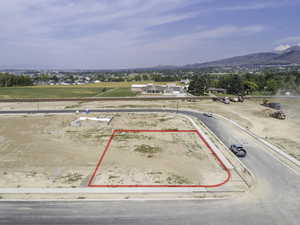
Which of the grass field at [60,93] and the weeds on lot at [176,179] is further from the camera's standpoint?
the grass field at [60,93]

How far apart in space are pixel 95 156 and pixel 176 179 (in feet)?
33.1

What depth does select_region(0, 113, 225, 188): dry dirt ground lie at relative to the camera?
56.0ft

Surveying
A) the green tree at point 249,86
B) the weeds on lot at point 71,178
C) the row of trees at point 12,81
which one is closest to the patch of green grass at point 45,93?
the row of trees at point 12,81

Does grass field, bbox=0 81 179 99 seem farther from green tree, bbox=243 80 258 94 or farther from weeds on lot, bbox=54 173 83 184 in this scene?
weeds on lot, bbox=54 173 83 184

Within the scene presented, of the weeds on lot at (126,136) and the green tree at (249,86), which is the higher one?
the green tree at (249,86)

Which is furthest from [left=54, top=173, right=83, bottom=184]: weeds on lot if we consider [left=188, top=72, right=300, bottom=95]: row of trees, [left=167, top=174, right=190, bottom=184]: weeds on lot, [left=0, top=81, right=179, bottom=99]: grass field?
[left=188, top=72, right=300, bottom=95]: row of trees

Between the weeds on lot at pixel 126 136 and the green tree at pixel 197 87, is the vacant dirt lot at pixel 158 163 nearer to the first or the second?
the weeds on lot at pixel 126 136

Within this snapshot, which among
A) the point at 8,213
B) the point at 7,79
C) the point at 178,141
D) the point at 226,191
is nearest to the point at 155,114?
the point at 178,141

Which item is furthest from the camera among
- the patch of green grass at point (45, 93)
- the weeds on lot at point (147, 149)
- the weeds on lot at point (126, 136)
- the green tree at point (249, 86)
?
the green tree at point (249, 86)

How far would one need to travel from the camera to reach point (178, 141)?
26250 millimetres

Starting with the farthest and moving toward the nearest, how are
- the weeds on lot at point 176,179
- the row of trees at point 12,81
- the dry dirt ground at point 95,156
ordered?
1. the row of trees at point 12,81
2. the dry dirt ground at point 95,156
3. the weeds on lot at point 176,179

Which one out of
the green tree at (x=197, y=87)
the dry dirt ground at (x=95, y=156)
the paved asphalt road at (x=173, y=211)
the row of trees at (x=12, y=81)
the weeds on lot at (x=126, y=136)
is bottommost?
the paved asphalt road at (x=173, y=211)

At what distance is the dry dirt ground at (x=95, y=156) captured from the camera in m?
17.1

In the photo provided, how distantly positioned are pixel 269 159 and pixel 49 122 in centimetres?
3656
